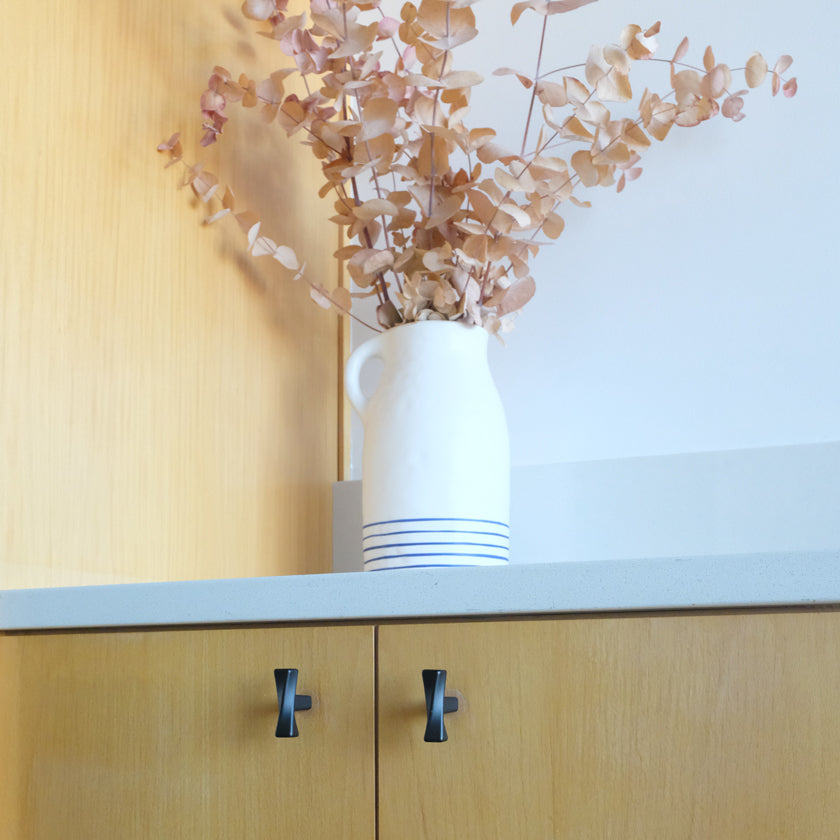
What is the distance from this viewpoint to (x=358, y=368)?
3.37 feet

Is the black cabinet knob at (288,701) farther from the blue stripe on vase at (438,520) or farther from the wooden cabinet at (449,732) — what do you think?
the blue stripe on vase at (438,520)

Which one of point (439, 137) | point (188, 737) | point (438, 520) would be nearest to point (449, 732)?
point (188, 737)

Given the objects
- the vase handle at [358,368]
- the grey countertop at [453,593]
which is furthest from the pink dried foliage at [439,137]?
the grey countertop at [453,593]

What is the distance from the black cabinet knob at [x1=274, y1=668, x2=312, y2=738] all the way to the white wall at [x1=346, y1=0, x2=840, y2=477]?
0.59 m

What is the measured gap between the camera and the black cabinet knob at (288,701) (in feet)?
2.10

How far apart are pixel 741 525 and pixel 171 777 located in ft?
2.18

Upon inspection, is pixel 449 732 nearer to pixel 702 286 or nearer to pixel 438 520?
pixel 438 520

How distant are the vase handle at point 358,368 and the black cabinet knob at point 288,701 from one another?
40 cm

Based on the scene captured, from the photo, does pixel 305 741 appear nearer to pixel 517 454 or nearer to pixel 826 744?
pixel 826 744

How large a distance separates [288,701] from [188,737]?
110 millimetres

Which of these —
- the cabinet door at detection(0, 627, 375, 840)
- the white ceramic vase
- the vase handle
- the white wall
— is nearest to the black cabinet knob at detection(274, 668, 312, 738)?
the cabinet door at detection(0, 627, 375, 840)

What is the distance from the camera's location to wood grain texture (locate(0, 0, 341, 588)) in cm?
84

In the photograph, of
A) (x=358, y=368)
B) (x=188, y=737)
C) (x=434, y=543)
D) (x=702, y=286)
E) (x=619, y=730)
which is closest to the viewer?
(x=619, y=730)

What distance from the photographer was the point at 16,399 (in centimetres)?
82
